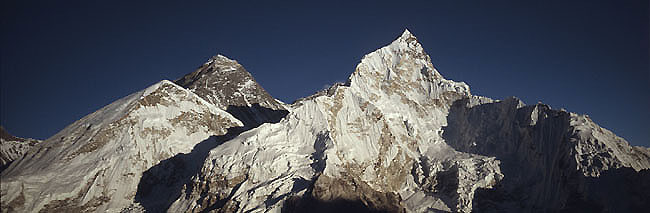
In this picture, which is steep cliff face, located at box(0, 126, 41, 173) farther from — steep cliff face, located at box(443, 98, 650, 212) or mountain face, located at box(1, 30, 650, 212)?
steep cliff face, located at box(443, 98, 650, 212)

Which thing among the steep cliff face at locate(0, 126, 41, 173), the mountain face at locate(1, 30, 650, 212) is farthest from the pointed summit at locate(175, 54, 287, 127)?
the steep cliff face at locate(0, 126, 41, 173)

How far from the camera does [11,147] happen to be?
66.8 m

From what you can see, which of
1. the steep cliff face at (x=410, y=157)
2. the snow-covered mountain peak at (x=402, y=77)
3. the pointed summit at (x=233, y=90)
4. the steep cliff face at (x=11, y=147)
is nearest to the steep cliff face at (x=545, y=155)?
the steep cliff face at (x=410, y=157)

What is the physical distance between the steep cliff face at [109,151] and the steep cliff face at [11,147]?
8.60m

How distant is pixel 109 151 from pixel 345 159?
33.1 m

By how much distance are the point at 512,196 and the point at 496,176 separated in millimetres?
3324

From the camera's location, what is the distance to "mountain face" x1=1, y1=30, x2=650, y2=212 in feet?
155

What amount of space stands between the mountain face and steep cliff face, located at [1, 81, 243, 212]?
0.59 feet

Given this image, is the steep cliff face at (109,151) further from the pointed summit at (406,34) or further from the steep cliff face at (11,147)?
the pointed summit at (406,34)

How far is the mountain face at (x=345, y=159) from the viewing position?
47375mm

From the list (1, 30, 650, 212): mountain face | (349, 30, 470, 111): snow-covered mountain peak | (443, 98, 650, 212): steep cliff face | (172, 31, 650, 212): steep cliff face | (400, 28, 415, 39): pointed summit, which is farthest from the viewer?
(400, 28, 415, 39): pointed summit

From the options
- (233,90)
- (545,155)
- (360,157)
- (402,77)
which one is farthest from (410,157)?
(233,90)

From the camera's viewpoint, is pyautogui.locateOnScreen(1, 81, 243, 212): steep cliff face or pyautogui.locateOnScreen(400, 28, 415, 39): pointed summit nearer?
pyautogui.locateOnScreen(1, 81, 243, 212): steep cliff face

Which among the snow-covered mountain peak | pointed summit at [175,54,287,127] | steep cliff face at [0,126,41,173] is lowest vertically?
steep cliff face at [0,126,41,173]
